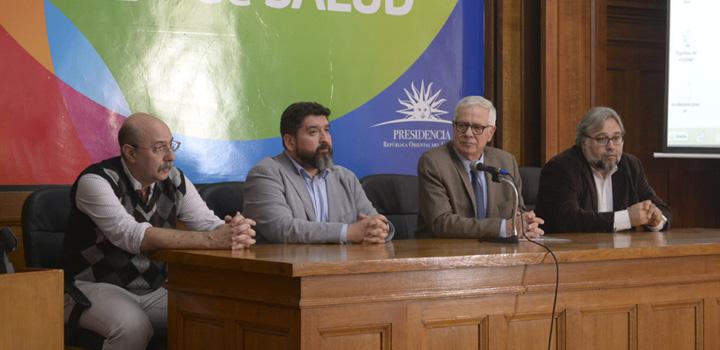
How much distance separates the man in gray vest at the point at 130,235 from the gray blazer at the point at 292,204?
0.29 metres

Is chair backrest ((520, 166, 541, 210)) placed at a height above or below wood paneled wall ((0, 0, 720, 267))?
below

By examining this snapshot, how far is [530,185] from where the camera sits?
4.99 m

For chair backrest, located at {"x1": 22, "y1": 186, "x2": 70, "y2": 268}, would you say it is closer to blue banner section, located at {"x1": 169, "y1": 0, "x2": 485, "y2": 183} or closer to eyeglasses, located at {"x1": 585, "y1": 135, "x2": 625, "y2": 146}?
blue banner section, located at {"x1": 169, "y1": 0, "x2": 485, "y2": 183}

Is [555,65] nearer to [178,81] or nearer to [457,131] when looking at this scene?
[457,131]

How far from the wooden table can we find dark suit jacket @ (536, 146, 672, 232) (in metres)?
0.55

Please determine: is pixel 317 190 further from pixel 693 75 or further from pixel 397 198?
pixel 693 75

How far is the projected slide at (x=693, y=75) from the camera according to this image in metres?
5.62

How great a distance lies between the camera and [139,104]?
15.1 feet

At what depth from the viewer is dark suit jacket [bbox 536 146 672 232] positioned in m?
4.43

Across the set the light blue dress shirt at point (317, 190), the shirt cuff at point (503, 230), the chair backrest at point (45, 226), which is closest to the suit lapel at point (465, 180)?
the shirt cuff at point (503, 230)

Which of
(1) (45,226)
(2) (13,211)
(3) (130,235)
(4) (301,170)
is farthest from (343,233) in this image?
(2) (13,211)

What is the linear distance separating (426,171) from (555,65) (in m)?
1.65

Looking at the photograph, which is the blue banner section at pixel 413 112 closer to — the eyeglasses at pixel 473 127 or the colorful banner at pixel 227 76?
the colorful banner at pixel 227 76

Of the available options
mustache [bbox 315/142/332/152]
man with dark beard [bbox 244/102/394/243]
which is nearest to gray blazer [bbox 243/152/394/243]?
man with dark beard [bbox 244/102/394/243]
